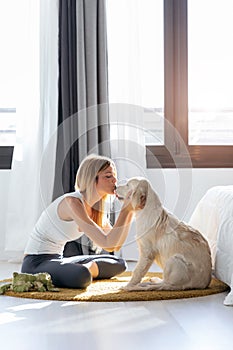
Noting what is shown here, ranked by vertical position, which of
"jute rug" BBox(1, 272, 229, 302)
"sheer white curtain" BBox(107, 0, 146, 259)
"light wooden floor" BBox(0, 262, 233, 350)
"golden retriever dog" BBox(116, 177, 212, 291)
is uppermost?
"sheer white curtain" BBox(107, 0, 146, 259)

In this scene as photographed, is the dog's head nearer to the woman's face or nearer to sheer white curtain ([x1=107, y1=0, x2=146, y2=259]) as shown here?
the woman's face

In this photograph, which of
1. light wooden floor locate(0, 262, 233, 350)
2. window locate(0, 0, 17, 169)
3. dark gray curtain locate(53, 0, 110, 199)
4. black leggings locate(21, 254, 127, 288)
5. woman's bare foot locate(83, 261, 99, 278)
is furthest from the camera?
window locate(0, 0, 17, 169)

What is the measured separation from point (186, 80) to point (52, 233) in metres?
1.76

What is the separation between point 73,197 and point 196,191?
1501mm

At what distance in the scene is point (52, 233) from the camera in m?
3.58

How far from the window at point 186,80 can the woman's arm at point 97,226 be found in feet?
4.44

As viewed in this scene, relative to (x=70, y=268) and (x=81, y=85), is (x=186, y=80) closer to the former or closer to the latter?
(x=81, y=85)

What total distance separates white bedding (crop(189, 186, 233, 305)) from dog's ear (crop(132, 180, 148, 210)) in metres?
0.41

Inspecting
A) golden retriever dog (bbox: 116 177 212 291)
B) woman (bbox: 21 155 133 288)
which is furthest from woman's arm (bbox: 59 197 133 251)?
golden retriever dog (bbox: 116 177 212 291)

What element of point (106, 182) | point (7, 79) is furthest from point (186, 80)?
point (106, 182)

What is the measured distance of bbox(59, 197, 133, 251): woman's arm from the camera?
11.3 feet

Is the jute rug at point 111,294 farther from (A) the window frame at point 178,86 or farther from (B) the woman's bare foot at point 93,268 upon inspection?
(A) the window frame at point 178,86

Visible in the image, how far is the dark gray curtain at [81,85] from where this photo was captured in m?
4.61

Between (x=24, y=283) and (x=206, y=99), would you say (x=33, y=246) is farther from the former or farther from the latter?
(x=206, y=99)
